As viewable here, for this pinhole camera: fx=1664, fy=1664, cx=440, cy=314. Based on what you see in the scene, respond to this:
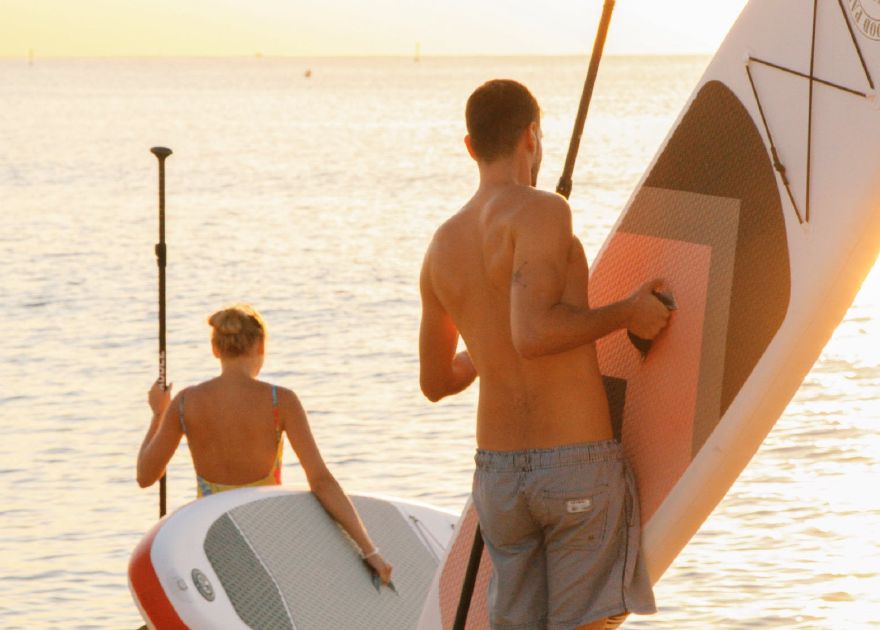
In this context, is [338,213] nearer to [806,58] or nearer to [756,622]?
[756,622]

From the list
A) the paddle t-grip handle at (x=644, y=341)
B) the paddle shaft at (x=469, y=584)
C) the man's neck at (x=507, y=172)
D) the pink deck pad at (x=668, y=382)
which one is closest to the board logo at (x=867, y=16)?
the pink deck pad at (x=668, y=382)

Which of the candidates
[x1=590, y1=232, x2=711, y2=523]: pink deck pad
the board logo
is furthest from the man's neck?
the board logo

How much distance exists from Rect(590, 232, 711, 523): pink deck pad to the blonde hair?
160cm

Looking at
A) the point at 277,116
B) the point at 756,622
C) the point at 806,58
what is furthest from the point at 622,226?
the point at 277,116

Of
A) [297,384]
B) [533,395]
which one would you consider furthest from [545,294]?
[297,384]

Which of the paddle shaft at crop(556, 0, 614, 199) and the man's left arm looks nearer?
the man's left arm

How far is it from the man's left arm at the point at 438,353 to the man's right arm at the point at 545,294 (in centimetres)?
33

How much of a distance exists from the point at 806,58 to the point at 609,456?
1.04 m

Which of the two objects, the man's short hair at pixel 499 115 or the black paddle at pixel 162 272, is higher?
the man's short hair at pixel 499 115

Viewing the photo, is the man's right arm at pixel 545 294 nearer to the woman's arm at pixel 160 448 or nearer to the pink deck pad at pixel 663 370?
the pink deck pad at pixel 663 370

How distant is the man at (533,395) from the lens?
134 inches

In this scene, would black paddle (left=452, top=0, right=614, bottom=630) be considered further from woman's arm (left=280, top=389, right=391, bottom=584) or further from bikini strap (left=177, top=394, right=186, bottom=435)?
bikini strap (left=177, top=394, right=186, bottom=435)

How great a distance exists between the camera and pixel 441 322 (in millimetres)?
3695

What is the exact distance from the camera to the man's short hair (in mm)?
3416
